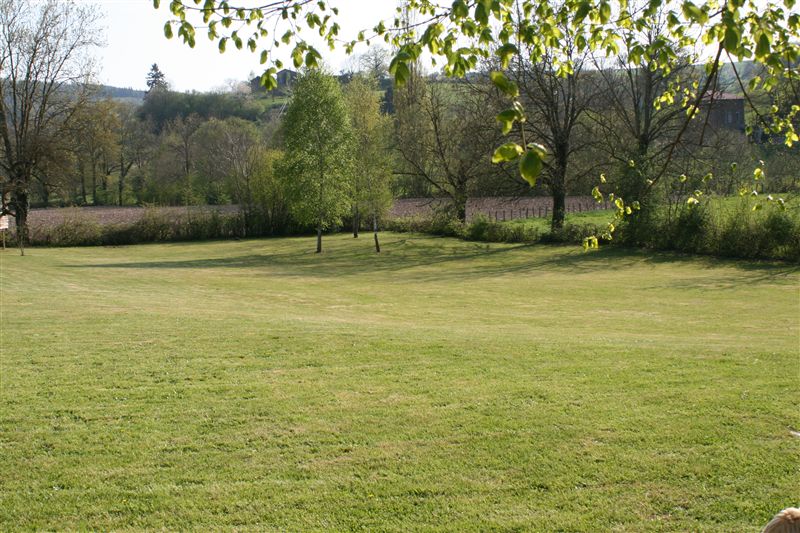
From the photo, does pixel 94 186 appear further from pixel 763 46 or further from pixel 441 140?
pixel 763 46

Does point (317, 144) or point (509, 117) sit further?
point (317, 144)

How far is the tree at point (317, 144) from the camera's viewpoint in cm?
4028

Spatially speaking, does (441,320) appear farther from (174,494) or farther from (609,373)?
(174,494)

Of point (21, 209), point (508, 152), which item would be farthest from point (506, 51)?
point (21, 209)

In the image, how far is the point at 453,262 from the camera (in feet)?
121

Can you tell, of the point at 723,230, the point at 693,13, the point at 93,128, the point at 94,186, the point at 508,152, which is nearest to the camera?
the point at 508,152

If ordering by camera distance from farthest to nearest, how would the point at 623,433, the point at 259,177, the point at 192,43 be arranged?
1. the point at 259,177
2. the point at 623,433
3. the point at 192,43

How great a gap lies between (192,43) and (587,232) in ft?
120

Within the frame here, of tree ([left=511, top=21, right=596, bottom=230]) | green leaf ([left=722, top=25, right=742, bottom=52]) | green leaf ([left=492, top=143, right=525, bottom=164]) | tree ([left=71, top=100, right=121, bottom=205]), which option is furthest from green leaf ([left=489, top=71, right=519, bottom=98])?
tree ([left=71, top=100, right=121, bottom=205])

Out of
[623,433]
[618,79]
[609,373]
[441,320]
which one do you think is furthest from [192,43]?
[618,79]

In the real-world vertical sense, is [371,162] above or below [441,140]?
below

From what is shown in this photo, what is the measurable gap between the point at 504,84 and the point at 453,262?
33.9 meters

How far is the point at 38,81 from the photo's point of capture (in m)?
46.8

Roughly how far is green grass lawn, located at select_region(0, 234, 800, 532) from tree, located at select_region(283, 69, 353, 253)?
2593cm
